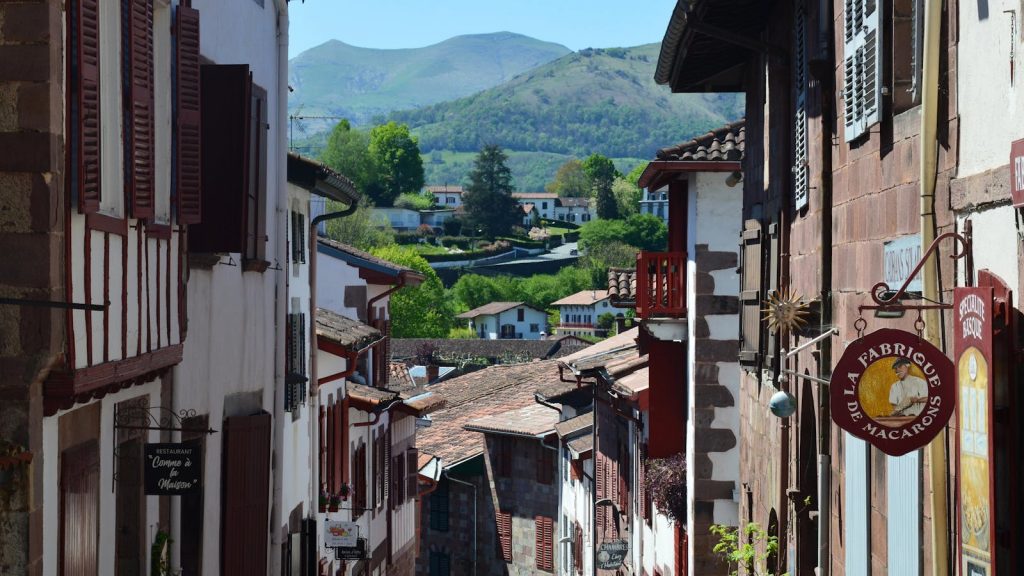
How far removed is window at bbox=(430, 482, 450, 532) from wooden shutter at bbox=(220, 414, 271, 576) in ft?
111

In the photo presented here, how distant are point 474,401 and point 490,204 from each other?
124595mm

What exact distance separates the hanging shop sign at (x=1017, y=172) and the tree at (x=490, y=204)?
172155mm

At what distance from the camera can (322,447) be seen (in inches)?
849

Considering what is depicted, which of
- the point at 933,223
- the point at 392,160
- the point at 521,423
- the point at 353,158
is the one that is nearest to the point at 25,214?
the point at 933,223

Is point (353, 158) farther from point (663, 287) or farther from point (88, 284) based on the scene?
point (88, 284)

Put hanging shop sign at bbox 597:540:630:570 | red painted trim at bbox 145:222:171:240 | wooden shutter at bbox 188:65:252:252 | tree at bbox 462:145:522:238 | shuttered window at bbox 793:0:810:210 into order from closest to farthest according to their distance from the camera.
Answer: red painted trim at bbox 145:222:171:240 → shuttered window at bbox 793:0:810:210 → wooden shutter at bbox 188:65:252:252 → hanging shop sign at bbox 597:540:630:570 → tree at bbox 462:145:522:238

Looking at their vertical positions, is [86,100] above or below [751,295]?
above

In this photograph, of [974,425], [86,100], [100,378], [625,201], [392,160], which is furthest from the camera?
[625,201]

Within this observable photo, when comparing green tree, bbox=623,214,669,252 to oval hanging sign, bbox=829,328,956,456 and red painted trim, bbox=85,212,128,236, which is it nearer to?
red painted trim, bbox=85,212,128,236

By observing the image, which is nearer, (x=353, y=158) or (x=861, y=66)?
(x=861, y=66)

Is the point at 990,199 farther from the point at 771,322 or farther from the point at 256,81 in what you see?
the point at 256,81

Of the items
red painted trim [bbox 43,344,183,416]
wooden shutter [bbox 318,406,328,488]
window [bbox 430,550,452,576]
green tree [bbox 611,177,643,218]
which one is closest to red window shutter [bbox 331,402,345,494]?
wooden shutter [bbox 318,406,328,488]

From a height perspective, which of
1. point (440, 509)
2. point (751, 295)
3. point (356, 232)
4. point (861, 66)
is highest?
point (356, 232)

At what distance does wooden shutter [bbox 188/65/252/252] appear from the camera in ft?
41.7
